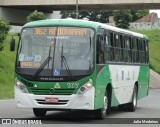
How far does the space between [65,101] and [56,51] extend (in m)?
1.38

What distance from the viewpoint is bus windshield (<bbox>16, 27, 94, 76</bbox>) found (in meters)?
14.4

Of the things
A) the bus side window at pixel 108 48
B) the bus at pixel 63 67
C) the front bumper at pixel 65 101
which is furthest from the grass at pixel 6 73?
the front bumper at pixel 65 101

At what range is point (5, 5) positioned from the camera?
212 ft

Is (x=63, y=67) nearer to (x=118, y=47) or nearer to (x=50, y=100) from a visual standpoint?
(x=50, y=100)

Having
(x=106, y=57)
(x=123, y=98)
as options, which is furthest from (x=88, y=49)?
(x=123, y=98)

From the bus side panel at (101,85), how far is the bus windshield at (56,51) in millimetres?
550

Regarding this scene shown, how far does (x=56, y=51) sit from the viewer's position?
14555mm

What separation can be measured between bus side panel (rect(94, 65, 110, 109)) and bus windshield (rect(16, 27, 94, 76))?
0.55 m

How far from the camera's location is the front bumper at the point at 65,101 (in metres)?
14.2

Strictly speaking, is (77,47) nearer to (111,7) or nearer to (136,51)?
(136,51)

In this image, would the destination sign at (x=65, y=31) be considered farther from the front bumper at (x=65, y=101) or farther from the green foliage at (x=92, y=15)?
the green foliage at (x=92, y=15)

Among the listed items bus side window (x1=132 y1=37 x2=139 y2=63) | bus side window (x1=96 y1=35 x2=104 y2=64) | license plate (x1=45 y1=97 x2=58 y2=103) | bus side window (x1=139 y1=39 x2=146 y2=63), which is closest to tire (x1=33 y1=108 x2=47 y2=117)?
license plate (x1=45 y1=97 x2=58 y2=103)

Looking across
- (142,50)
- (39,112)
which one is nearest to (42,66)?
(39,112)

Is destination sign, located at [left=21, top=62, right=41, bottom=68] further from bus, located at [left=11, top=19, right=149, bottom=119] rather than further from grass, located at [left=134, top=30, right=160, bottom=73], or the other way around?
grass, located at [left=134, top=30, right=160, bottom=73]
